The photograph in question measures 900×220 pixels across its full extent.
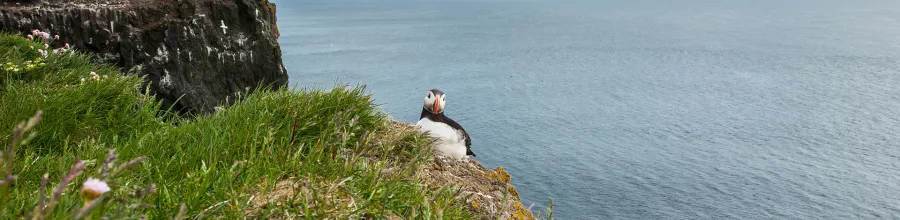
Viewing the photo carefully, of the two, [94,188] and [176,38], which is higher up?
[94,188]

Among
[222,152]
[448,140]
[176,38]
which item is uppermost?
[222,152]

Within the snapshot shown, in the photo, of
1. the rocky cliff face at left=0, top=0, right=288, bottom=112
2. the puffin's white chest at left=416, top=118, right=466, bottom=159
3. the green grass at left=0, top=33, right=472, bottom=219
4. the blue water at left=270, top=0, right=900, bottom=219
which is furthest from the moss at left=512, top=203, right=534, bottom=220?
the blue water at left=270, top=0, right=900, bottom=219

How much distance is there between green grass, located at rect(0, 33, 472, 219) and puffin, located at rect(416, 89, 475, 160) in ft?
1.48

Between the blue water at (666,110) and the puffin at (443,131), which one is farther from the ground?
the puffin at (443,131)

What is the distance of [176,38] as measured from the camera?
12.1m

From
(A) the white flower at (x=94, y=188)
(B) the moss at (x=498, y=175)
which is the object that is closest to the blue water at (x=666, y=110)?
(B) the moss at (x=498, y=175)

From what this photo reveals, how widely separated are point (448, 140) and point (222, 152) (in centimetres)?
290

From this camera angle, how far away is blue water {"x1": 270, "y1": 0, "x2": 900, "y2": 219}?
78562 millimetres

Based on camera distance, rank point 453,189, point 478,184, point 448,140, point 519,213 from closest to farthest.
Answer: point 453,189
point 519,213
point 478,184
point 448,140

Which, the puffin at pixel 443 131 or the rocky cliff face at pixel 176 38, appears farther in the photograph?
the rocky cliff face at pixel 176 38

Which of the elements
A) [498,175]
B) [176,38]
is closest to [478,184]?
[498,175]

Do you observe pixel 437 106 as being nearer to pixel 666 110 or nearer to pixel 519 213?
pixel 519 213

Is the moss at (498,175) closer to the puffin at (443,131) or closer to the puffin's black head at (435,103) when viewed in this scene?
the puffin at (443,131)

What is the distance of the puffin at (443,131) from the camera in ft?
26.3
